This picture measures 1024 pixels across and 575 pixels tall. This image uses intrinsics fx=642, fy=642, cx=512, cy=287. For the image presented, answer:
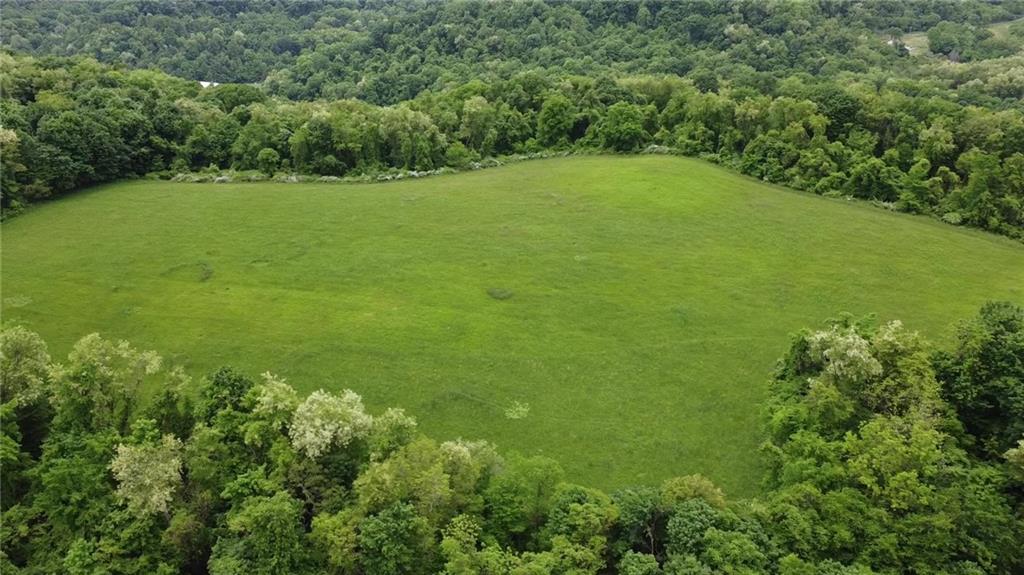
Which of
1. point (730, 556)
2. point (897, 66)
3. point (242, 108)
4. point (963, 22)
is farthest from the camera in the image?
point (963, 22)

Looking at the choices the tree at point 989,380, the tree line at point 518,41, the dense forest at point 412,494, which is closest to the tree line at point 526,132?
the tree line at point 518,41

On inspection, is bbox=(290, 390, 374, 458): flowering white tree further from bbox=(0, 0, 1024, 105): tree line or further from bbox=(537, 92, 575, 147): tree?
bbox=(0, 0, 1024, 105): tree line

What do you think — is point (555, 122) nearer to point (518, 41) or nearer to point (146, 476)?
point (518, 41)

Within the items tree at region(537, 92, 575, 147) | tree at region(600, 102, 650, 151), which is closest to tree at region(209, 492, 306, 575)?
tree at region(600, 102, 650, 151)

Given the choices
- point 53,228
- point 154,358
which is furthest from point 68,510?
point 53,228

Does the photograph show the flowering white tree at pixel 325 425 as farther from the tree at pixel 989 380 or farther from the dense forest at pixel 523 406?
the tree at pixel 989 380

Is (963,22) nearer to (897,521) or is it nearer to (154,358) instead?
(897,521)

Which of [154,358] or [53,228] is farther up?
[154,358]
